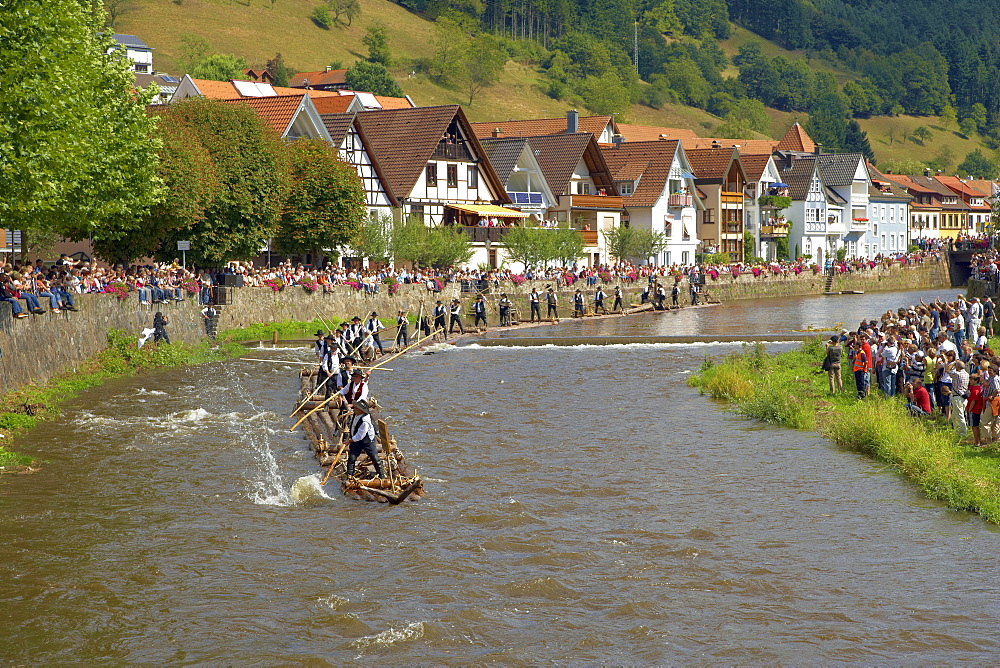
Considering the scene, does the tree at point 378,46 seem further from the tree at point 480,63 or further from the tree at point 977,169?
the tree at point 977,169

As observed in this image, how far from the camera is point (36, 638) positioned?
535 inches

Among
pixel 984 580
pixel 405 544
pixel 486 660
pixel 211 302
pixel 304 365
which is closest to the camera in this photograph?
pixel 486 660

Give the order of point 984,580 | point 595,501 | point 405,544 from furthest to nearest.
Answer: point 595,501
point 405,544
point 984,580

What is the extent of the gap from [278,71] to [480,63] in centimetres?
3733

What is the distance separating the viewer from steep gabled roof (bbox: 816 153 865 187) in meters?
106

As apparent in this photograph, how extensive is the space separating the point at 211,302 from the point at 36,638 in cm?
2986

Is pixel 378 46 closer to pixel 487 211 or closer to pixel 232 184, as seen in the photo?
pixel 487 211

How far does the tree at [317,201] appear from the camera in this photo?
166 feet

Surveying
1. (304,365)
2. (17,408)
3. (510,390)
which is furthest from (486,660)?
(304,365)

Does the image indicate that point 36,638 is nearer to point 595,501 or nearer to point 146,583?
point 146,583

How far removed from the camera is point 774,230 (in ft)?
316

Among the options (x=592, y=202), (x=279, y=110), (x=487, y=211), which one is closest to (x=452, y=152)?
(x=487, y=211)

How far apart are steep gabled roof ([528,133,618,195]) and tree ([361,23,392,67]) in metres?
93.3

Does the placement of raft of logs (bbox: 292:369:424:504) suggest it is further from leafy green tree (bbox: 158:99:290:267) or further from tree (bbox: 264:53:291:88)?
A: tree (bbox: 264:53:291:88)
